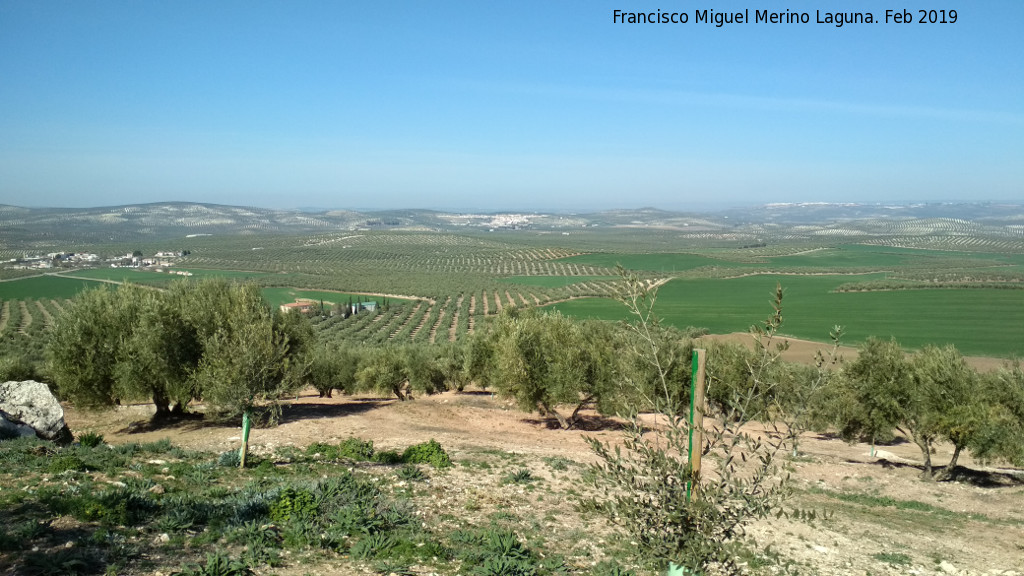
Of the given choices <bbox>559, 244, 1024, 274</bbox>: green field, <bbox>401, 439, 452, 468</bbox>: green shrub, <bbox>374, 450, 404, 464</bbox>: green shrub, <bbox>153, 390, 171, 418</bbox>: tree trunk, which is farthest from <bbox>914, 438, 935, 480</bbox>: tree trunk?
<bbox>559, 244, 1024, 274</bbox>: green field

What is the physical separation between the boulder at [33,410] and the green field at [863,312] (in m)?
55.3

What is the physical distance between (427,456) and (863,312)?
83043 mm

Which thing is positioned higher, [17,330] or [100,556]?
[100,556]

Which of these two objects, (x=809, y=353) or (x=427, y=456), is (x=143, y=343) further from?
(x=809, y=353)

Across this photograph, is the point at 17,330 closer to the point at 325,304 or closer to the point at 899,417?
the point at 325,304

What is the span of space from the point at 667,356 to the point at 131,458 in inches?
574

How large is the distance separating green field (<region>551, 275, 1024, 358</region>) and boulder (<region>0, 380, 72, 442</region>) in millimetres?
55337

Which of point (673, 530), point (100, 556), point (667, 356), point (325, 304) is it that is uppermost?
point (667, 356)

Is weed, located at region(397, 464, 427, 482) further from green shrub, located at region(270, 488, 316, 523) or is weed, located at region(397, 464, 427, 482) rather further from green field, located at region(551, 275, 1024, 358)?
green field, located at region(551, 275, 1024, 358)

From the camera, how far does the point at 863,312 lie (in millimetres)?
81625

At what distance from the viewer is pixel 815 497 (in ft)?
56.9

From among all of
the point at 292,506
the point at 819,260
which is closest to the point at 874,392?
the point at 292,506

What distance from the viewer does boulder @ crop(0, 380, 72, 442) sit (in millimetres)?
18016

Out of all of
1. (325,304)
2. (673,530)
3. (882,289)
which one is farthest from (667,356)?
(882,289)
